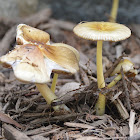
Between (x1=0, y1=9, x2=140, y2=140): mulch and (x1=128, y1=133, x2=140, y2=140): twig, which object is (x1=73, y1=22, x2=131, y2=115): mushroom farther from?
(x1=128, y1=133, x2=140, y2=140): twig

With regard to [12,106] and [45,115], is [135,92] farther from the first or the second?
[12,106]

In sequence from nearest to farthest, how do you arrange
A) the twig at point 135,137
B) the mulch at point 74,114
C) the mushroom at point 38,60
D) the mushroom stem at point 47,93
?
Result: the mushroom at point 38,60 < the twig at point 135,137 < the mulch at point 74,114 < the mushroom stem at point 47,93

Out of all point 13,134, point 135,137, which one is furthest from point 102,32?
point 13,134

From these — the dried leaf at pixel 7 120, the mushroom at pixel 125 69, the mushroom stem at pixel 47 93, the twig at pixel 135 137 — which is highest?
the mushroom at pixel 125 69

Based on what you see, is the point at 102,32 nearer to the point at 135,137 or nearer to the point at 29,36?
the point at 29,36

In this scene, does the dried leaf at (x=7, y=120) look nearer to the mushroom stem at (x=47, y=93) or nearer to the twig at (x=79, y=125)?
the mushroom stem at (x=47, y=93)

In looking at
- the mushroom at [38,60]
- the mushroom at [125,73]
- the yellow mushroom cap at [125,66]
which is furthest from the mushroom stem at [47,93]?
the yellow mushroom cap at [125,66]
